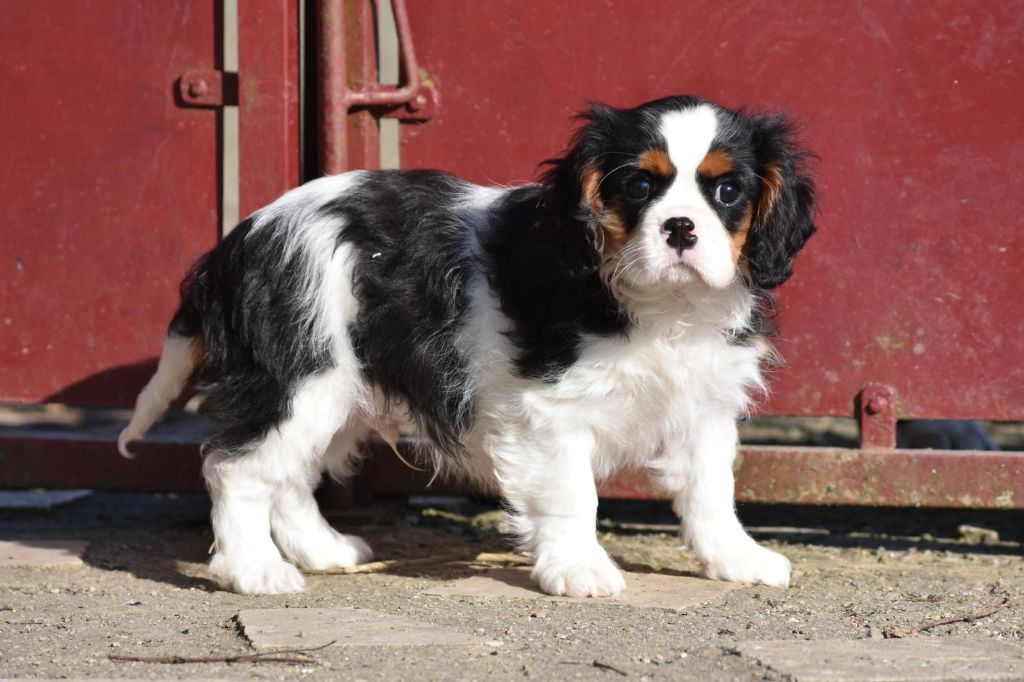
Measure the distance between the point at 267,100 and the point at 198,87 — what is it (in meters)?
0.26

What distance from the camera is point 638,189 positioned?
3754mm

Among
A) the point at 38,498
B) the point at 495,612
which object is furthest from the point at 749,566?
the point at 38,498

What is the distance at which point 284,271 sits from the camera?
14.0 ft

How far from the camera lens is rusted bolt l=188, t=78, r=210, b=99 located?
4906 millimetres

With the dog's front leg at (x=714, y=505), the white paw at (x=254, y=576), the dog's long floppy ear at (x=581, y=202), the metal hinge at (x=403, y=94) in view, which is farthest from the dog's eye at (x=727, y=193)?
the white paw at (x=254, y=576)

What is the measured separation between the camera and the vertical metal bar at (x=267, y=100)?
484 centimetres

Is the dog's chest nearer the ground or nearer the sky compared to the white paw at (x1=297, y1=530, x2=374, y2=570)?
nearer the sky

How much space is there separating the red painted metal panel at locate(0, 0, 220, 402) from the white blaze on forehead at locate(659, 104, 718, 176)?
1.93 m

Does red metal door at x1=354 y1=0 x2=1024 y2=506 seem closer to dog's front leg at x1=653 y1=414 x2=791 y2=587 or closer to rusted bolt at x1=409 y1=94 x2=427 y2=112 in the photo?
rusted bolt at x1=409 y1=94 x2=427 y2=112

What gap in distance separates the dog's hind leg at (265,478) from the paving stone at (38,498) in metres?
1.85

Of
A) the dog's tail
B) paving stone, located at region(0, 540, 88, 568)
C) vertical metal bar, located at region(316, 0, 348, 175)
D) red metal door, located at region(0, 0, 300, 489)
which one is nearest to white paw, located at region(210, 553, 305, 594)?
the dog's tail

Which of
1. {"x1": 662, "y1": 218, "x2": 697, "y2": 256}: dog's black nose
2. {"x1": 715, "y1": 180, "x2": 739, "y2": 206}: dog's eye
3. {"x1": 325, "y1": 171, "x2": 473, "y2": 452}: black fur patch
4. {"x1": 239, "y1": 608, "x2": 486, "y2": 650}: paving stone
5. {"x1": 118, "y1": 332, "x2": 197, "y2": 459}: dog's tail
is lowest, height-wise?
{"x1": 239, "y1": 608, "x2": 486, "y2": 650}: paving stone

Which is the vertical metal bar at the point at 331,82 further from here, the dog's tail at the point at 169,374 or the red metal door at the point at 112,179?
the dog's tail at the point at 169,374

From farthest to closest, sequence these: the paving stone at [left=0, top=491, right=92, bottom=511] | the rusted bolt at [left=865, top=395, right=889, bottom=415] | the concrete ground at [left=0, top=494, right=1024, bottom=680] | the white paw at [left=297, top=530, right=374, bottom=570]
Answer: the paving stone at [left=0, top=491, right=92, bottom=511]
the rusted bolt at [left=865, top=395, right=889, bottom=415]
the white paw at [left=297, top=530, right=374, bottom=570]
the concrete ground at [left=0, top=494, right=1024, bottom=680]
